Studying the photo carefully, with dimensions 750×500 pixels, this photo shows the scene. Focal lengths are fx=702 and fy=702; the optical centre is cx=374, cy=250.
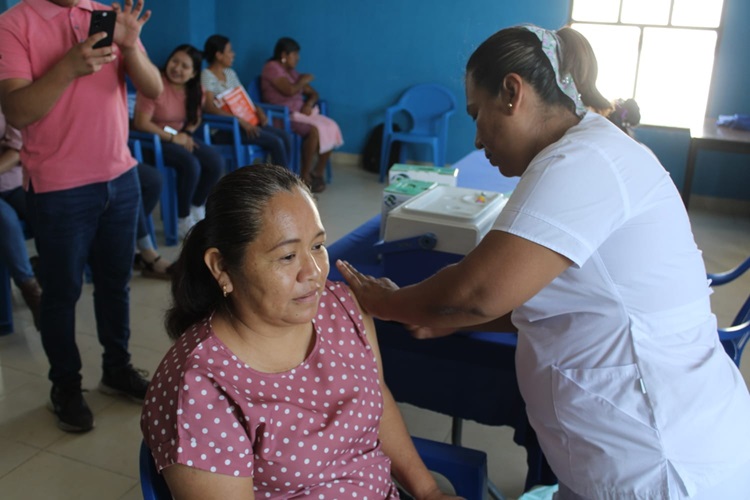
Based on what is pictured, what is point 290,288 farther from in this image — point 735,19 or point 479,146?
point 735,19

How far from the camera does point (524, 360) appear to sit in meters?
1.20

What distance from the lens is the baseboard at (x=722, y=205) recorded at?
554cm

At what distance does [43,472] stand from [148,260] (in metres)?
1.67

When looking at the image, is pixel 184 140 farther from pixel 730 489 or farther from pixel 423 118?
pixel 730 489

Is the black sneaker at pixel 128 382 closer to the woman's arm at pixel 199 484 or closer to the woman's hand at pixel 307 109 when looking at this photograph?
the woman's arm at pixel 199 484

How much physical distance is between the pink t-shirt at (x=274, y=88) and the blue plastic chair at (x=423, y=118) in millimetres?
801

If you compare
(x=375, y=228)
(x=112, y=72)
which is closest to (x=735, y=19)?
(x=375, y=228)

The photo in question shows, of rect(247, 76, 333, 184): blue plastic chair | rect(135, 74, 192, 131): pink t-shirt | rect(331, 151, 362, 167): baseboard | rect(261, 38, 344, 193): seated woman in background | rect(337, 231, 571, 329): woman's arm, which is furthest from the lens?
rect(331, 151, 362, 167): baseboard

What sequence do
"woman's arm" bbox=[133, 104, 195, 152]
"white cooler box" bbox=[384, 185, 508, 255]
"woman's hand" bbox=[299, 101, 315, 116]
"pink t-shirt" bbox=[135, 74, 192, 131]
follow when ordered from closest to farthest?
1. "white cooler box" bbox=[384, 185, 508, 255]
2. "woman's arm" bbox=[133, 104, 195, 152]
3. "pink t-shirt" bbox=[135, 74, 192, 131]
4. "woman's hand" bbox=[299, 101, 315, 116]

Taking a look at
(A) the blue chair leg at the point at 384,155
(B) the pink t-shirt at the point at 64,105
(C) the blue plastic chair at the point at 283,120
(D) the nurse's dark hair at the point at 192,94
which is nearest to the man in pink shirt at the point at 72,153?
(B) the pink t-shirt at the point at 64,105

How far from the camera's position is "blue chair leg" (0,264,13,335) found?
3021 mm

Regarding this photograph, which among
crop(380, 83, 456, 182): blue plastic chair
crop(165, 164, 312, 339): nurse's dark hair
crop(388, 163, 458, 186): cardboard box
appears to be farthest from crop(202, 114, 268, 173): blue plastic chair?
crop(165, 164, 312, 339): nurse's dark hair

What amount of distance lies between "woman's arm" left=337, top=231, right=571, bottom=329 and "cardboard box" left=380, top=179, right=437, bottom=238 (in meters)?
0.66

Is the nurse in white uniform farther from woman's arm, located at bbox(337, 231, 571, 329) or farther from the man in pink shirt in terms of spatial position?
the man in pink shirt
